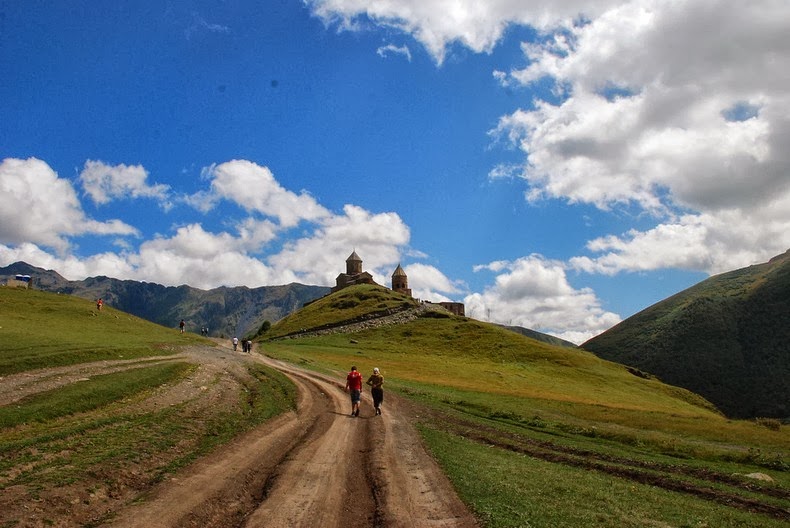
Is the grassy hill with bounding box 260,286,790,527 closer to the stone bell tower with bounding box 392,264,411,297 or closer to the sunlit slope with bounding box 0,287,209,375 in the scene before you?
the sunlit slope with bounding box 0,287,209,375

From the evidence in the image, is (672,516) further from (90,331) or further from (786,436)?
(90,331)

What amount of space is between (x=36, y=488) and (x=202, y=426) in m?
9.77

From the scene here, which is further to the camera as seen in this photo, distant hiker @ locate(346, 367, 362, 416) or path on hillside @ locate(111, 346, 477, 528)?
distant hiker @ locate(346, 367, 362, 416)

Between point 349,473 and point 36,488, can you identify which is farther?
point 349,473

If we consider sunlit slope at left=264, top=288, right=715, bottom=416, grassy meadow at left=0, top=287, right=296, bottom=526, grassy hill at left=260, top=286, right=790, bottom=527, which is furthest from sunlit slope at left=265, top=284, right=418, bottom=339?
grassy meadow at left=0, top=287, right=296, bottom=526

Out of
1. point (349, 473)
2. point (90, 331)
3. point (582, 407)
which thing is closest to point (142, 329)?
point (90, 331)

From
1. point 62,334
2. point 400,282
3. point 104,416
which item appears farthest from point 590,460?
point 400,282

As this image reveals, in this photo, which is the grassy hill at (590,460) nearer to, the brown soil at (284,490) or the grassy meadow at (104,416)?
the brown soil at (284,490)

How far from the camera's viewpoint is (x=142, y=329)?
6462 cm

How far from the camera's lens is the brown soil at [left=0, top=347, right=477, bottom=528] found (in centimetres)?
1273

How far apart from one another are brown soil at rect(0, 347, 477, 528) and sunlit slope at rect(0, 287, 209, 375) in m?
9.18

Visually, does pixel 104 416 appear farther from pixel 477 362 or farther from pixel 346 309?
pixel 346 309

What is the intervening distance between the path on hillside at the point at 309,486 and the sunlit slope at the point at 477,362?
35.2m

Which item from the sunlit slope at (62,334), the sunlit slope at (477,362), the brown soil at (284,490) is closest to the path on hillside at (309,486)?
the brown soil at (284,490)
